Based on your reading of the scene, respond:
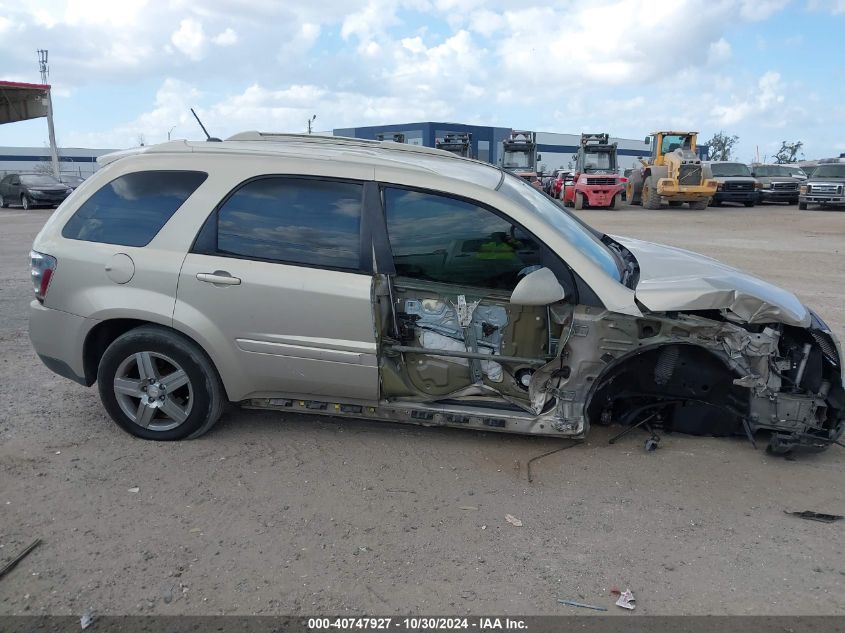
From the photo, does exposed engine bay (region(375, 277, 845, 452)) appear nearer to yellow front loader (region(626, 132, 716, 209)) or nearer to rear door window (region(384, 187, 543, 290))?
rear door window (region(384, 187, 543, 290))

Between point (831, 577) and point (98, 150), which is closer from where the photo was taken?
point (831, 577)

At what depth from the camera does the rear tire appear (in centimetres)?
2669

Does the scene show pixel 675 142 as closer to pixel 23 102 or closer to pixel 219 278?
pixel 219 278

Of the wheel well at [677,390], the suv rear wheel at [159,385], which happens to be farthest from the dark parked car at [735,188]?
the suv rear wheel at [159,385]

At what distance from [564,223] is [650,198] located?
2442cm

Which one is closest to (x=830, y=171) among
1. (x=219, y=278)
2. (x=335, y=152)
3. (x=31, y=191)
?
(x=335, y=152)

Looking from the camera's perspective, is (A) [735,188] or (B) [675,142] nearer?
(A) [735,188]

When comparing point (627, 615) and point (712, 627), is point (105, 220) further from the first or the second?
point (712, 627)

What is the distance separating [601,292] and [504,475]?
1164mm

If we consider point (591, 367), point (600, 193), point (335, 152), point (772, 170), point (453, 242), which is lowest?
point (591, 367)

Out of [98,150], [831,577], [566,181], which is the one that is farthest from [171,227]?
[98,150]

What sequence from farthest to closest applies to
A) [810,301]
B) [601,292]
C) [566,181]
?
[566,181] < [810,301] < [601,292]

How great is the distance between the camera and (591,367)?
3773 millimetres

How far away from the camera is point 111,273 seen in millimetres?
4020
